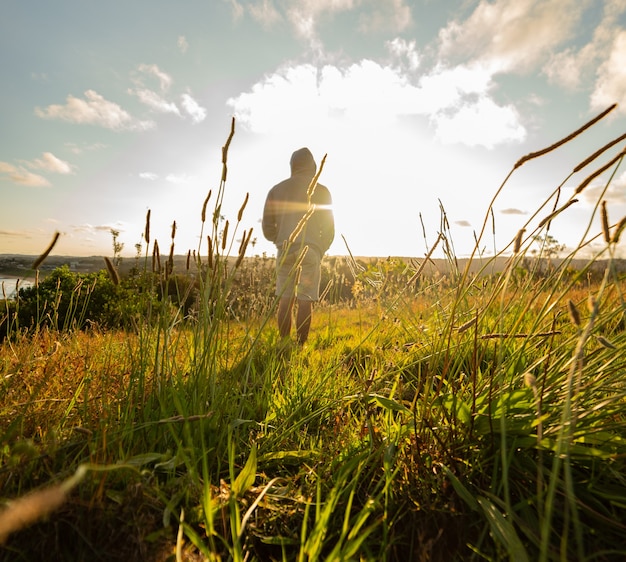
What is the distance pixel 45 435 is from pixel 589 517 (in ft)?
5.59

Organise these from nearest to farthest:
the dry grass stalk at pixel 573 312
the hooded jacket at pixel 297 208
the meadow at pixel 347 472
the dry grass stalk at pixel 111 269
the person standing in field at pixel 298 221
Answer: the dry grass stalk at pixel 573 312 < the meadow at pixel 347 472 < the dry grass stalk at pixel 111 269 < the person standing in field at pixel 298 221 < the hooded jacket at pixel 297 208

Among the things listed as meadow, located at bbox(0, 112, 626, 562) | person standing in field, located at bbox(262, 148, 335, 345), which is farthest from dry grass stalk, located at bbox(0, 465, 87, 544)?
person standing in field, located at bbox(262, 148, 335, 345)

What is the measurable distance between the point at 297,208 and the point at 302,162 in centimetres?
59

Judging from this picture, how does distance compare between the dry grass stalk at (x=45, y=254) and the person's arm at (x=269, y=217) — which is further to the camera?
the person's arm at (x=269, y=217)

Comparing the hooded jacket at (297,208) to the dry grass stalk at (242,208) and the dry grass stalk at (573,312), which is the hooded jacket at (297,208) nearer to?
the dry grass stalk at (242,208)

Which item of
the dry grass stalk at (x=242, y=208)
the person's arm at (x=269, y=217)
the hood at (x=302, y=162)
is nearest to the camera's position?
the dry grass stalk at (x=242, y=208)

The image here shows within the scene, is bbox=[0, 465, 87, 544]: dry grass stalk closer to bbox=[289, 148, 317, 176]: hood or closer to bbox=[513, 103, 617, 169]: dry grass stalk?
bbox=[513, 103, 617, 169]: dry grass stalk

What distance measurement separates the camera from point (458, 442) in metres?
1.24

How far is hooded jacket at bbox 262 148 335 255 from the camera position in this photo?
14.5 feet

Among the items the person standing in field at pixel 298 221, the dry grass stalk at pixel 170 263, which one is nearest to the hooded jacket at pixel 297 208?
the person standing in field at pixel 298 221

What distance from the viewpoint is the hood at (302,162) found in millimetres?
4570

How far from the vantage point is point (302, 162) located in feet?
15.0

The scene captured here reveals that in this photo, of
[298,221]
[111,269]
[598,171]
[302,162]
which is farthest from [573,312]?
[302,162]

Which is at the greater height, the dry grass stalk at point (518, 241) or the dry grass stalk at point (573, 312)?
the dry grass stalk at point (518, 241)
